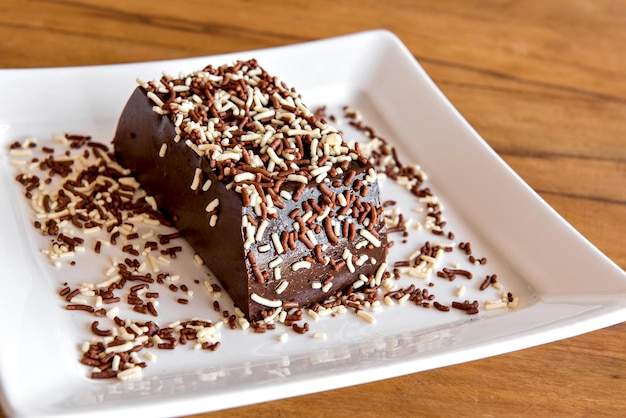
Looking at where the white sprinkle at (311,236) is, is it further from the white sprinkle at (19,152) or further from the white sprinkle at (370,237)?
the white sprinkle at (19,152)

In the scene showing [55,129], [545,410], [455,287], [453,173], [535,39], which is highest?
[535,39]

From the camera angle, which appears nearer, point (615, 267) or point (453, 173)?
point (615, 267)

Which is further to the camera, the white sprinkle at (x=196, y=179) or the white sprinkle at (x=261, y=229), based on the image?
the white sprinkle at (x=196, y=179)

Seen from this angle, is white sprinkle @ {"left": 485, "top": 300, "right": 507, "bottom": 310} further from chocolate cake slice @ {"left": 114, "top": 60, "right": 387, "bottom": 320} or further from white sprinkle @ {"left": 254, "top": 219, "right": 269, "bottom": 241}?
white sprinkle @ {"left": 254, "top": 219, "right": 269, "bottom": 241}

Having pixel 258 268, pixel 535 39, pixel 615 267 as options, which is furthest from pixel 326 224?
pixel 535 39

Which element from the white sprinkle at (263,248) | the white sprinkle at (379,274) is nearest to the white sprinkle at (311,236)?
the white sprinkle at (263,248)

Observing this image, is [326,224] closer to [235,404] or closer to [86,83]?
[235,404]

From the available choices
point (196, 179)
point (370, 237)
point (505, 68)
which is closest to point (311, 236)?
point (370, 237)
